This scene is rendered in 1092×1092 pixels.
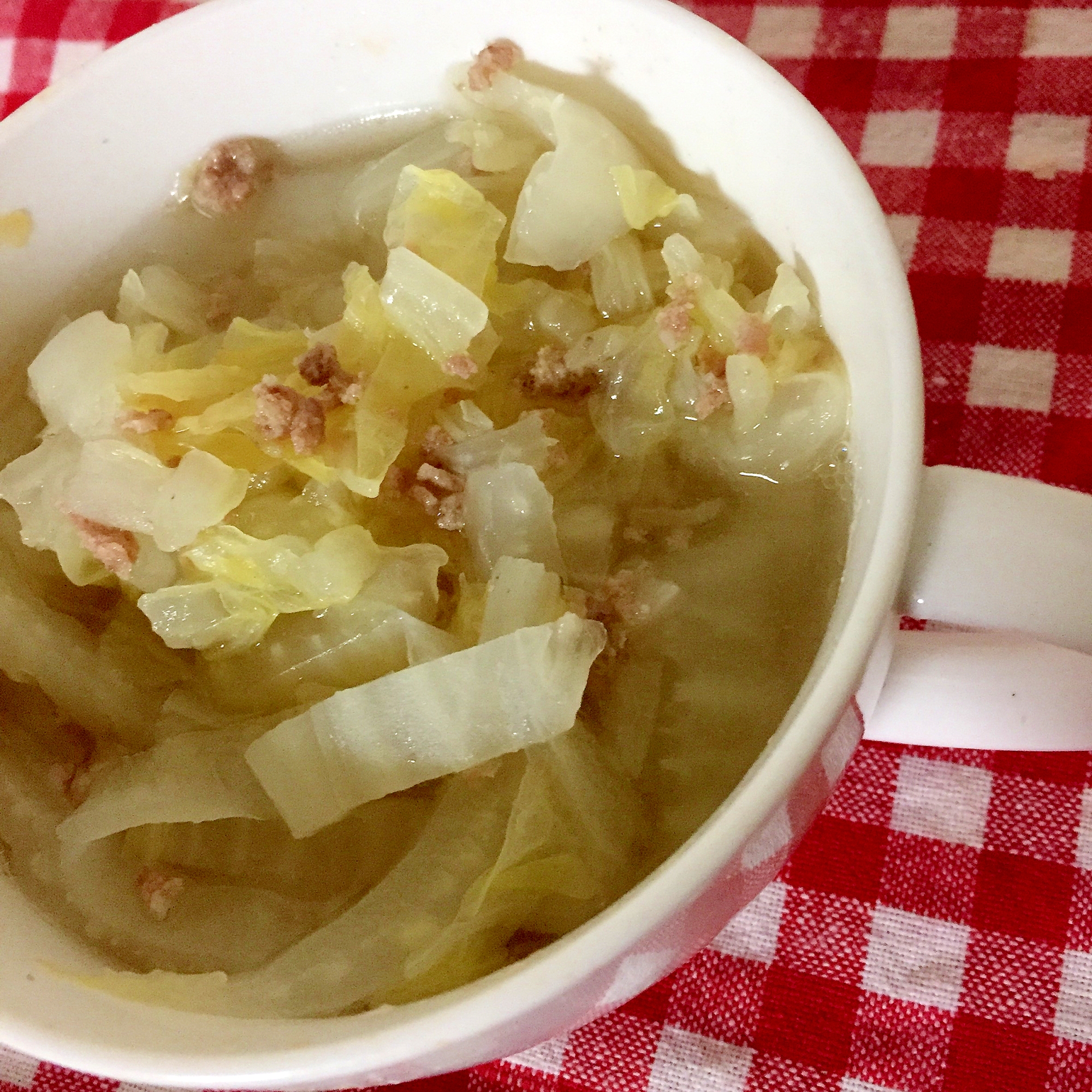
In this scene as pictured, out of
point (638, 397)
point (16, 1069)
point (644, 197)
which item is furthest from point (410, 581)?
point (16, 1069)

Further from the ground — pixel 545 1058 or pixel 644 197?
pixel 644 197

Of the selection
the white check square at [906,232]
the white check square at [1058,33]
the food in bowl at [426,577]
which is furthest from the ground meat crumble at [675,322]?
the white check square at [1058,33]

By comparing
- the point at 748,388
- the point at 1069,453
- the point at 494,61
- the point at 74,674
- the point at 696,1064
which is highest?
the point at 494,61

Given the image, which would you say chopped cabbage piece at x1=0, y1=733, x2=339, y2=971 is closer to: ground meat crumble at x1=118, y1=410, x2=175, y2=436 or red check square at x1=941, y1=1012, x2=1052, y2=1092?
ground meat crumble at x1=118, y1=410, x2=175, y2=436

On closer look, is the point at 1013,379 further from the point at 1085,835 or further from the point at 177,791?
the point at 177,791

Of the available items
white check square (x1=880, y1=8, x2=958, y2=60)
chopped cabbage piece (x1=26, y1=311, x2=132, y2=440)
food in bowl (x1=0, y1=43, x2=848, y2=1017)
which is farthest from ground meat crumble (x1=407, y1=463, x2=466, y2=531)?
white check square (x1=880, y1=8, x2=958, y2=60)

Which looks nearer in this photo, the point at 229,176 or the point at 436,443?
the point at 436,443
